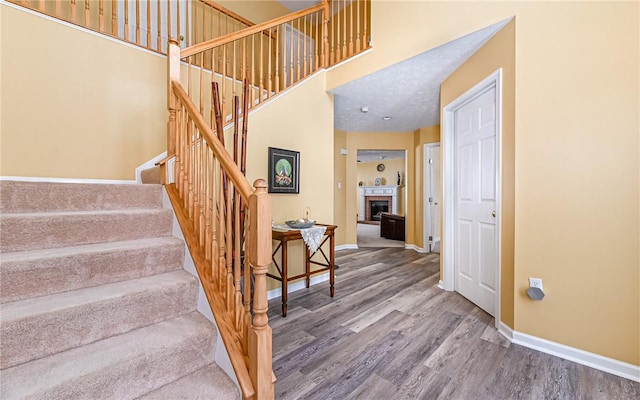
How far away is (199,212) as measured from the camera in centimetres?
164

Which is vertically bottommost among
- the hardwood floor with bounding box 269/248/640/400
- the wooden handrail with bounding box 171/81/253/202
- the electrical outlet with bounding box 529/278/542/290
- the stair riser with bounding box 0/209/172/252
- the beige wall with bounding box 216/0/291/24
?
the hardwood floor with bounding box 269/248/640/400

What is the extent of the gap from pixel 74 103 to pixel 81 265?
180 centimetres

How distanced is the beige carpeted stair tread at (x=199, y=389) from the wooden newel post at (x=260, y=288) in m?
0.11

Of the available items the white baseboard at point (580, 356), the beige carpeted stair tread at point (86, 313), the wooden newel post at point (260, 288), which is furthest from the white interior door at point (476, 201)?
the beige carpeted stair tread at point (86, 313)

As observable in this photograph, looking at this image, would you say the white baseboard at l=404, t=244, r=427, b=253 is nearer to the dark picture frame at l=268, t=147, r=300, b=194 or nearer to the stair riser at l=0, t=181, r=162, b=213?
the dark picture frame at l=268, t=147, r=300, b=194

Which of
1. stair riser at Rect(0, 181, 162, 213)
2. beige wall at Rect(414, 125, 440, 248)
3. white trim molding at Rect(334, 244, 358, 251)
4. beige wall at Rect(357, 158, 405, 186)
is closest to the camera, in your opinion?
stair riser at Rect(0, 181, 162, 213)

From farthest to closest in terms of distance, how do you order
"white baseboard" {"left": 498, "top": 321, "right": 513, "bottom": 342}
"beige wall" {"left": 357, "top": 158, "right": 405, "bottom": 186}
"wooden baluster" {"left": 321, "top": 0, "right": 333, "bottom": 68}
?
1. "beige wall" {"left": 357, "top": 158, "right": 405, "bottom": 186}
2. "wooden baluster" {"left": 321, "top": 0, "right": 333, "bottom": 68}
3. "white baseboard" {"left": 498, "top": 321, "right": 513, "bottom": 342}

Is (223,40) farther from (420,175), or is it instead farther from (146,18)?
(420,175)

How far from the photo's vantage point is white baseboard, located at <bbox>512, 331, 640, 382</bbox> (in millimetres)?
1621

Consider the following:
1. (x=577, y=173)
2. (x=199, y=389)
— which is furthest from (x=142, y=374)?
(x=577, y=173)

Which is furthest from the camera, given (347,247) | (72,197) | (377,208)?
(377,208)

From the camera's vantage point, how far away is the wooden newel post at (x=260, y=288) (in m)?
1.14

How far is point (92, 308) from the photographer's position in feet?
→ 3.82

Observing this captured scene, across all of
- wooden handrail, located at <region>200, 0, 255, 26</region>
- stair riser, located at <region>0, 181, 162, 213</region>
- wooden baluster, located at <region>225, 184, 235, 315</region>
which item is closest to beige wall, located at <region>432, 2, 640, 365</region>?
wooden baluster, located at <region>225, 184, 235, 315</region>
